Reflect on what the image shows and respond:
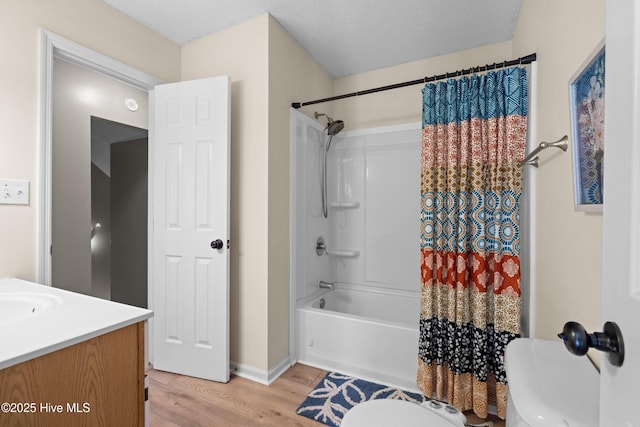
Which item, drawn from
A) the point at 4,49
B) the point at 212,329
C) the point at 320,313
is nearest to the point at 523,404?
the point at 320,313

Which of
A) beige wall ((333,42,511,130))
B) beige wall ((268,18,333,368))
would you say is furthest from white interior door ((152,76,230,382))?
beige wall ((333,42,511,130))

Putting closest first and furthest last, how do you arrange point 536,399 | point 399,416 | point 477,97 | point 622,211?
1. point 622,211
2. point 536,399
3. point 399,416
4. point 477,97

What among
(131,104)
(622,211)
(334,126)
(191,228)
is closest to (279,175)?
(191,228)

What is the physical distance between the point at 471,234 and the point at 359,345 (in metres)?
1.04

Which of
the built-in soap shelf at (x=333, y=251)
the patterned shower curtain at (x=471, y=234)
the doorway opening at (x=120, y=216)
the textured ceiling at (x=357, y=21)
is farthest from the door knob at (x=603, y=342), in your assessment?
the doorway opening at (x=120, y=216)

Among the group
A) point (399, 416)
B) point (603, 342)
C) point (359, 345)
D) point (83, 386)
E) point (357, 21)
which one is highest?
point (357, 21)

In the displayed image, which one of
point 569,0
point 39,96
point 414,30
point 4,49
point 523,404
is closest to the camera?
point 523,404

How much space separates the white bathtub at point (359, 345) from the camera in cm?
194

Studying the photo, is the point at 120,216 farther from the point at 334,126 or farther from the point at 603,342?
the point at 603,342

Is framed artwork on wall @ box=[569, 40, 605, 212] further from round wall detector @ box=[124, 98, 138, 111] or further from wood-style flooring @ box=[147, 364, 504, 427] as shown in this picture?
round wall detector @ box=[124, 98, 138, 111]

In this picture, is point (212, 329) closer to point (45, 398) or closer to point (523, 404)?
point (45, 398)

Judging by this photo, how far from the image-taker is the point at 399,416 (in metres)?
1.08

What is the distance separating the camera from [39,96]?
1554mm

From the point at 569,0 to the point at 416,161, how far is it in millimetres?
1572
